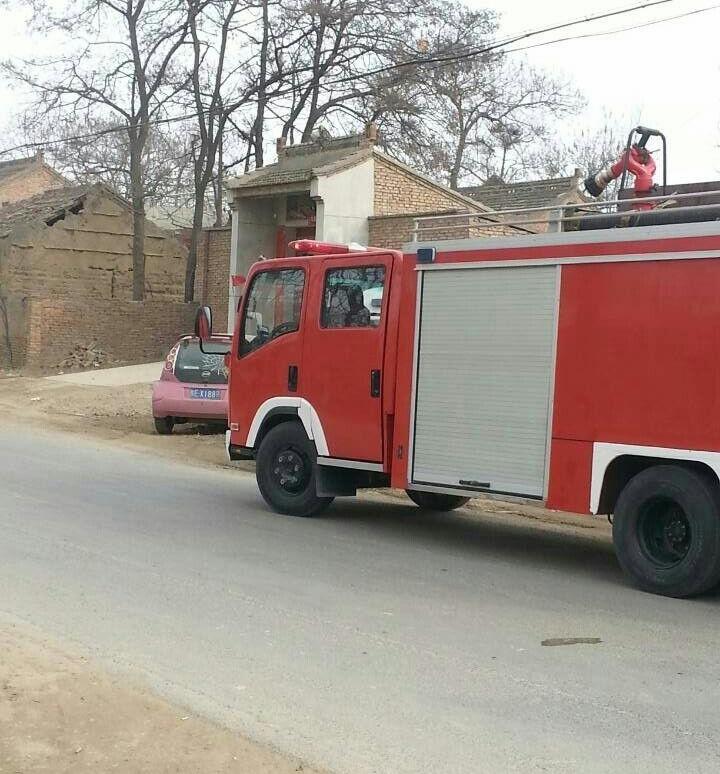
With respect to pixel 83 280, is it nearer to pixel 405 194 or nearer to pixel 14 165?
pixel 405 194

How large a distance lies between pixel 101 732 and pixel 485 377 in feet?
15.2

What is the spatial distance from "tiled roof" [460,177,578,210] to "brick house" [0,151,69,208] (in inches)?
1106

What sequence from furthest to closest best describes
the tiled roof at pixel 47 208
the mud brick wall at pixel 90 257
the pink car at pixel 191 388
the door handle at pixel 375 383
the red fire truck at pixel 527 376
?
the tiled roof at pixel 47 208, the mud brick wall at pixel 90 257, the pink car at pixel 191 388, the door handle at pixel 375 383, the red fire truck at pixel 527 376

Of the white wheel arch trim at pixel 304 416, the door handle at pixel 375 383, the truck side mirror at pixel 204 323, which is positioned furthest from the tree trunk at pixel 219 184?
the door handle at pixel 375 383

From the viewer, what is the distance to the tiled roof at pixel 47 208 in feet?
105

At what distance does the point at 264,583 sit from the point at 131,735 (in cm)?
294

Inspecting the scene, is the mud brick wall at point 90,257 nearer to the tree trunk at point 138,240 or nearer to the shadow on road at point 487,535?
the tree trunk at point 138,240

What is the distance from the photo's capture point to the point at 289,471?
1016 cm

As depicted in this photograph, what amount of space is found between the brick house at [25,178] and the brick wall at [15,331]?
72.2ft

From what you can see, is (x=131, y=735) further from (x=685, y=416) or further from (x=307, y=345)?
(x=307, y=345)

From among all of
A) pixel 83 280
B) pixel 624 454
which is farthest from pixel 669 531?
pixel 83 280

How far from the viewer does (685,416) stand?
7.04 metres

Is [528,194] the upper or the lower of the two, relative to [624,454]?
upper

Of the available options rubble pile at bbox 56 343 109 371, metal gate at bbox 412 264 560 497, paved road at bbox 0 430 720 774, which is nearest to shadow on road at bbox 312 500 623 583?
paved road at bbox 0 430 720 774
